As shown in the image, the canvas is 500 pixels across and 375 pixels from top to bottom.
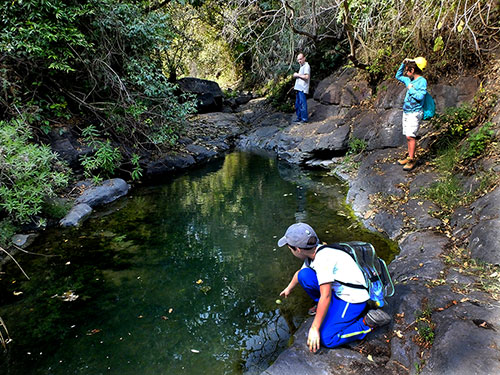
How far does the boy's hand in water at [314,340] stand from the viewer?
244 centimetres

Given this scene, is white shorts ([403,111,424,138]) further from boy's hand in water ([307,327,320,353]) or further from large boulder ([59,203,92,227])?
large boulder ([59,203,92,227])

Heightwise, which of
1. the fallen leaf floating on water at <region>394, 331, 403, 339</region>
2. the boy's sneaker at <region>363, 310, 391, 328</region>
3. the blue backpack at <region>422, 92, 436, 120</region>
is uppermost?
the blue backpack at <region>422, 92, 436, 120</region>

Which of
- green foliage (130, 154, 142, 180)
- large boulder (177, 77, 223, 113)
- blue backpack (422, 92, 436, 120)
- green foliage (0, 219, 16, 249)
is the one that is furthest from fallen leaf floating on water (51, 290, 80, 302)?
large boulder (177, 77, 223, 113)

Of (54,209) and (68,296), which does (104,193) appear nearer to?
(54,209)

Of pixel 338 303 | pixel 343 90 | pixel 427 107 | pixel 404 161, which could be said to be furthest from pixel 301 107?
pixel 338 303

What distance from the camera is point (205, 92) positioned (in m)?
15.7

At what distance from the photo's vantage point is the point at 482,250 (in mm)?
3240

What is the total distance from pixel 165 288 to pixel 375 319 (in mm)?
2499

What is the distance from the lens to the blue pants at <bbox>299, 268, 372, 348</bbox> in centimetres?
250

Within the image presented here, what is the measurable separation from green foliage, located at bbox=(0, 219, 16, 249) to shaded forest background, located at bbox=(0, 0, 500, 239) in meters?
0.02

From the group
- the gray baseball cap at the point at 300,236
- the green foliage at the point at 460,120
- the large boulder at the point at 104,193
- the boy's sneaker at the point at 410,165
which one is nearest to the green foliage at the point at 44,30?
the large boulder at the point at 104,193

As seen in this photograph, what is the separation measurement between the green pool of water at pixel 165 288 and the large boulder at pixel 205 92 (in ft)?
30.8

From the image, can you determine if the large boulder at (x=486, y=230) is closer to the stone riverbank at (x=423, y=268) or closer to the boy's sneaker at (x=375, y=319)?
the stone riverbank at (x=423, y=268)

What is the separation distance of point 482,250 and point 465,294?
2.35ft
